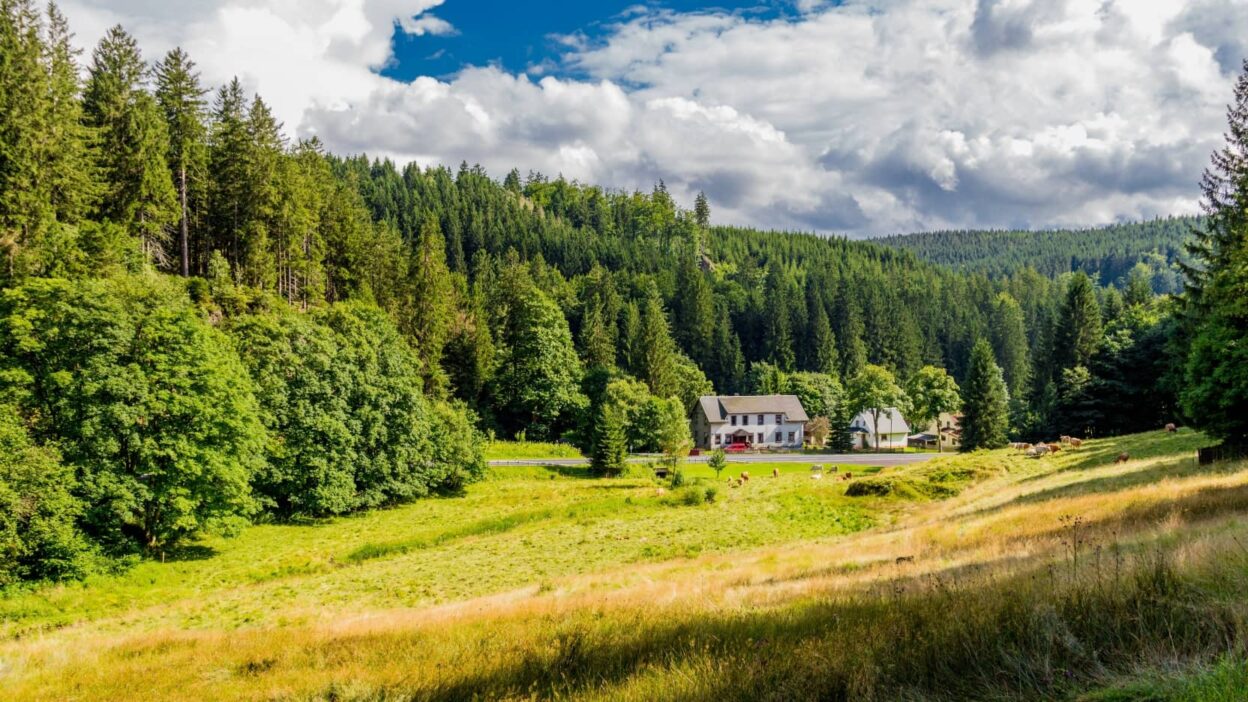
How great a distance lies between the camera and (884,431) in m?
93.0

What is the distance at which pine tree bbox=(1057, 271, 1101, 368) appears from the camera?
8212cm

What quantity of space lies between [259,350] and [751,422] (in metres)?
66.8

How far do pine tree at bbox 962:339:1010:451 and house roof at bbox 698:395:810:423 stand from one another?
23.1m

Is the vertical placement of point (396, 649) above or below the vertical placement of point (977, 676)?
below

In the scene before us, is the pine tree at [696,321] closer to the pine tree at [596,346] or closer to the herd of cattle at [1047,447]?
the pine tree at [596,346]

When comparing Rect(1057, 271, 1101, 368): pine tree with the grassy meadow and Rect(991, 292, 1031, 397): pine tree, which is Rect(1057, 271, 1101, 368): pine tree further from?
the grassy meadow

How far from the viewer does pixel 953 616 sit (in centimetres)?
656

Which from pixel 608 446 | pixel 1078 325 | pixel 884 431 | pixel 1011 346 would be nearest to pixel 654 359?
pixel 608 446

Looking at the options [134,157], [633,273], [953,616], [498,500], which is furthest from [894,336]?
[953,616]

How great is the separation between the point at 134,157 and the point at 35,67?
23.0 ft

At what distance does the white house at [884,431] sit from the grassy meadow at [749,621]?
209 feet

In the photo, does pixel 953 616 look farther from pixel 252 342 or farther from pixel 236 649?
pixel 252 342

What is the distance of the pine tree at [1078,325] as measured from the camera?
82125 millimetres

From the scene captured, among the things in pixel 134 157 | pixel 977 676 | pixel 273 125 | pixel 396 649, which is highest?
pixel 273 125
